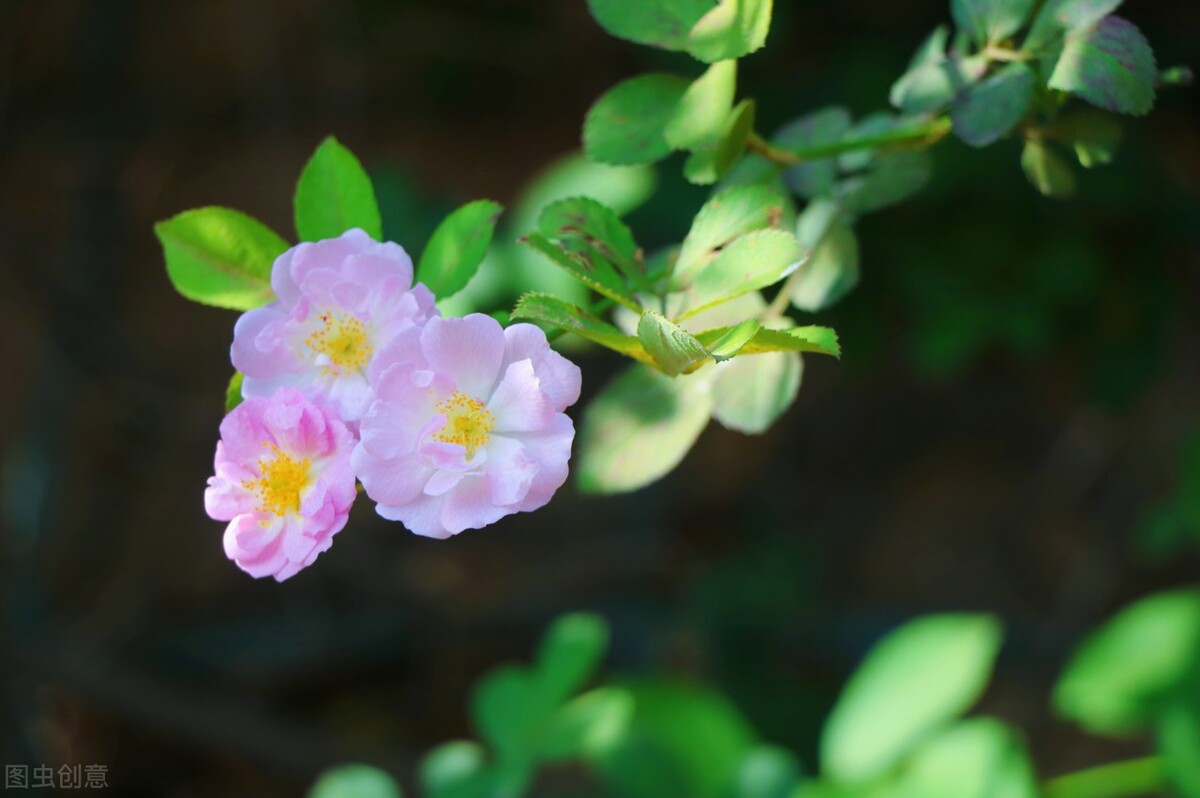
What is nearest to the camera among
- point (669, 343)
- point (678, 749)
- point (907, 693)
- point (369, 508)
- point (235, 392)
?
point (669, 343)

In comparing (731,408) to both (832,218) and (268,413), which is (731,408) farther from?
(268,413)

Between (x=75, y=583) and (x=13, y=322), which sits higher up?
(x=13, y=322)

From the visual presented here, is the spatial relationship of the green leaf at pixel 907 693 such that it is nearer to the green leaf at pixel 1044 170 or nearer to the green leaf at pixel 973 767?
the green leaf at pixel 973 767

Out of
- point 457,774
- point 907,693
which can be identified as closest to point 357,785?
point 457,774

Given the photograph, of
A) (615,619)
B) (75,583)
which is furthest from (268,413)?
(75,583)

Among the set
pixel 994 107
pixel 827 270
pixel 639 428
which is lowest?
pixel 639 428

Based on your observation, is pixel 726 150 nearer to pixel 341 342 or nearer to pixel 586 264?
pixel 586 264

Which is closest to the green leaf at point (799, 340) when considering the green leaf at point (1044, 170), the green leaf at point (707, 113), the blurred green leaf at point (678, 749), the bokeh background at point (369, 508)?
the green leaf at point (707, 113)

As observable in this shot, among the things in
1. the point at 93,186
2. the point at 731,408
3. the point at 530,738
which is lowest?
the point at 530,738
